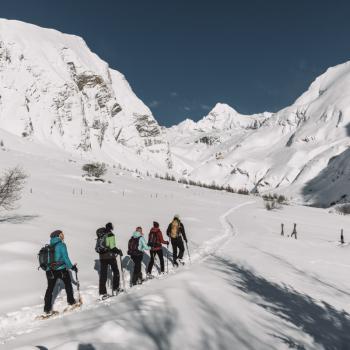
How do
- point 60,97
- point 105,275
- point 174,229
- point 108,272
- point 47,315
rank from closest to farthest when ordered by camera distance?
1. point 47,315
2. point 105,275
3. point 108,272
4. point 174,229
5. point 60,97

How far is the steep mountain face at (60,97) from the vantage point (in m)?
105

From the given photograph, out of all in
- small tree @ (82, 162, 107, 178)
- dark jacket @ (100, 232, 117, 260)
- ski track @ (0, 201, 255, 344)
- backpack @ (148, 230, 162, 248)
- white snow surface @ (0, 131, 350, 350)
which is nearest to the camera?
white snow surface @ (0, 131, 350, 350)

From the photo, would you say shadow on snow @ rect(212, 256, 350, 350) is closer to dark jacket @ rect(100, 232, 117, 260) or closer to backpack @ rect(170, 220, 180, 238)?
backpack @ rect(170, 220, 180, 238)

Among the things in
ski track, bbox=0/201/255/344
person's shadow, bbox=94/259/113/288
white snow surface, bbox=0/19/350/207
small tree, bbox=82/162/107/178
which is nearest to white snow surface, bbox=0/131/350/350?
ski track, bbox=0/201/255/344

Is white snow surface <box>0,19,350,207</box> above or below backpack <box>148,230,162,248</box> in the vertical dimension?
above

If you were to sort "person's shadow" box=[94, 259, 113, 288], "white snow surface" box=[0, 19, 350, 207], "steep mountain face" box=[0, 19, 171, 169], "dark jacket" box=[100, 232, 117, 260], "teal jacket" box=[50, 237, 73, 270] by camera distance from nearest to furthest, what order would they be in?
1. "teal jacket" box=[50, 237, 73, 270]
2. "dark jacket" box=[100, 232, 117, 260]
3. "person's shadow" box=[94, 259, 113, 288]
4. "steep mountain face" box=[0, 19, 171, 169]
5. "white snow surface" box=[0, 19, 350, 207]

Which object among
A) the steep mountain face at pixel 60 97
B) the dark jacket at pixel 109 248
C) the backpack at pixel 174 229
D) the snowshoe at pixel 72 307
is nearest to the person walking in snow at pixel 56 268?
the snowshoe at pixel 72 307

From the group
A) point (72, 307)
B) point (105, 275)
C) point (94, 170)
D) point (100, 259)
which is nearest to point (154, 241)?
point (100, 259)

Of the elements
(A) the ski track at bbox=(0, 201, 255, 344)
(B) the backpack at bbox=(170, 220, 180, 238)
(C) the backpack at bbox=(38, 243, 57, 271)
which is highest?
(B) the backpack at bbox=(170, 220, 180, 238)

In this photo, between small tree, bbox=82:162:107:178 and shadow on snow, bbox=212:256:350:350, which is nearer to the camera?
shadow on snow, bbox=212:256:350:350

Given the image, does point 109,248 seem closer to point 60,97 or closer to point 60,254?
point 60,254

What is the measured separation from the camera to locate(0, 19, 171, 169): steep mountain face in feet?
345

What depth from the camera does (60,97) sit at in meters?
117

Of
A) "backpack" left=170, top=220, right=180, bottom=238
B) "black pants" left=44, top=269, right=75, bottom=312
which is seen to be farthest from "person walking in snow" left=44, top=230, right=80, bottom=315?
"backpack" left=170, top=220, right=180, bottom=238
